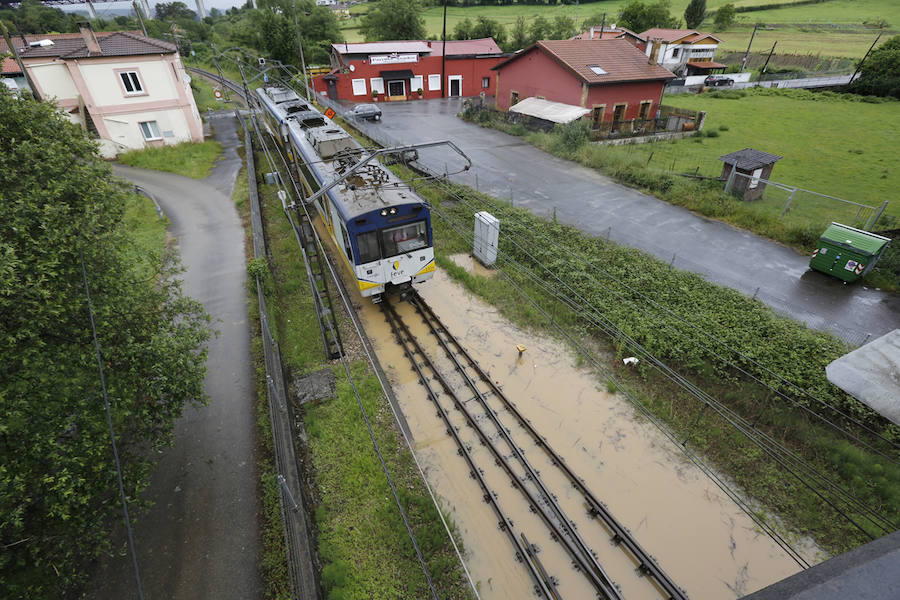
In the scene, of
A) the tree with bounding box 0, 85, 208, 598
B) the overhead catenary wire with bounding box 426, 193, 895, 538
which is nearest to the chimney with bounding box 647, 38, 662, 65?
the overhead catenary wire with bounding box 426, 193, 895, 538

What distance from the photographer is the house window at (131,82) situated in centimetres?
2495

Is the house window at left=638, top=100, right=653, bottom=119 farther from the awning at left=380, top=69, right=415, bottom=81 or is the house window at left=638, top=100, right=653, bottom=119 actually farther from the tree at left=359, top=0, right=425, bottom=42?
the tree at left=359, top=0, right=425, bottom=42

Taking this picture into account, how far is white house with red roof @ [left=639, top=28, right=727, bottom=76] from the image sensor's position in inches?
2130

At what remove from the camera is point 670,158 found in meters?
27.5

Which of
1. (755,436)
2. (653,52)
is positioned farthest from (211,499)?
(653,52)

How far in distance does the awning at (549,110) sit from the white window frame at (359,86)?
17820 mm

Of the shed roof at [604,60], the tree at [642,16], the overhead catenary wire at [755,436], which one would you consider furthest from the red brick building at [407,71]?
the overhead catenary wire at [755,436]

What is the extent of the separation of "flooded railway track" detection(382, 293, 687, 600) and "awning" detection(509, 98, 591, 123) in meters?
22.2

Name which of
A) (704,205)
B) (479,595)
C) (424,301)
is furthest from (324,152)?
(704,205)

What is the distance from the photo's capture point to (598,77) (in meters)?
29.6

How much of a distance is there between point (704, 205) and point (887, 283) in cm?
732

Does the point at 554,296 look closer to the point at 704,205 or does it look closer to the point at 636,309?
the point at 636,309

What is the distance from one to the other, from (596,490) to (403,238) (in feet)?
26.7

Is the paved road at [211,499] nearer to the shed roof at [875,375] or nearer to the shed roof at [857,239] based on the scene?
the shed roof at [875,375]
